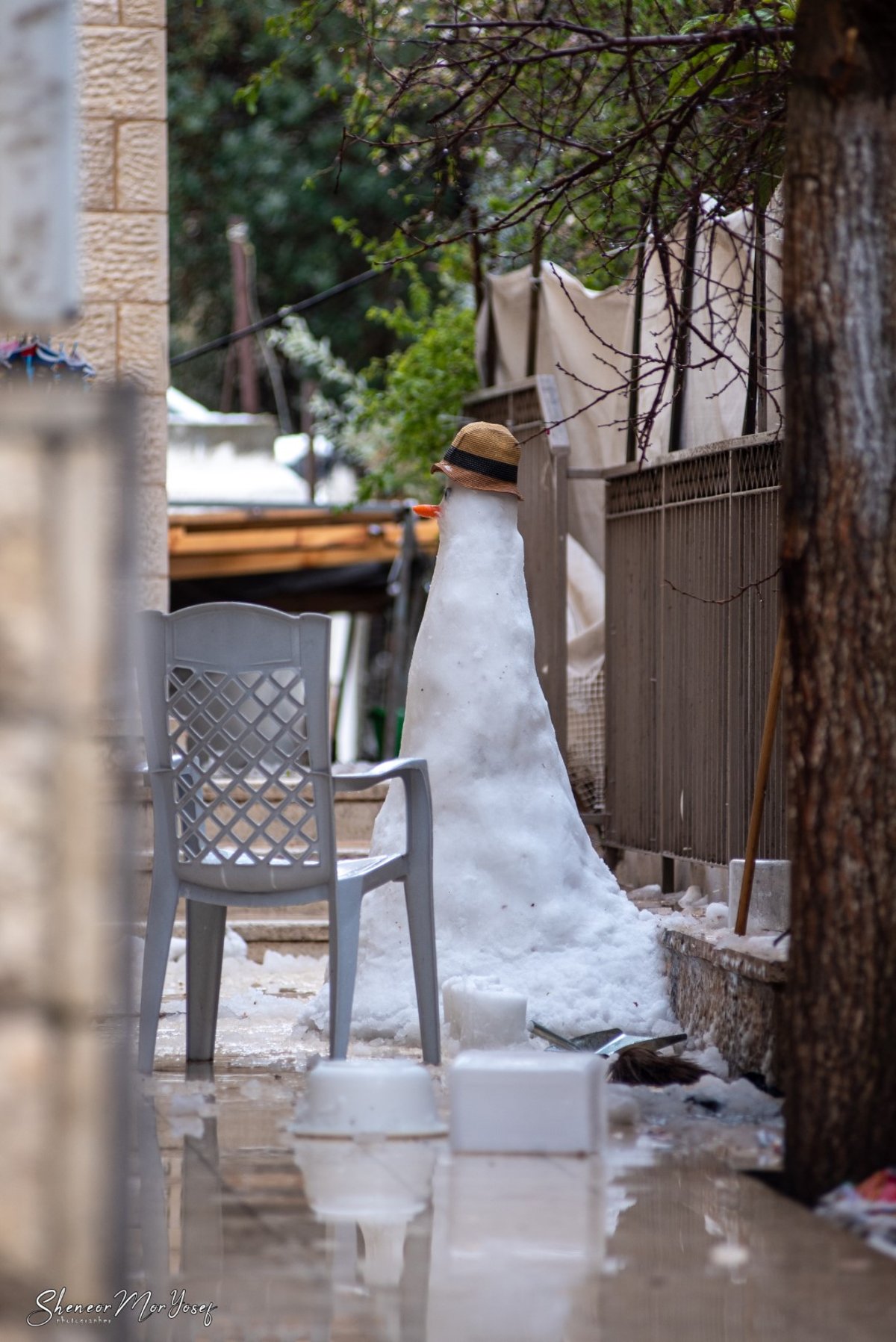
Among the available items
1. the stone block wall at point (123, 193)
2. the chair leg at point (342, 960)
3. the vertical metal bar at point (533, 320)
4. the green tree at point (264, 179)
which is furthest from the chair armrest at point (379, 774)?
the green tree at point (264, 179)

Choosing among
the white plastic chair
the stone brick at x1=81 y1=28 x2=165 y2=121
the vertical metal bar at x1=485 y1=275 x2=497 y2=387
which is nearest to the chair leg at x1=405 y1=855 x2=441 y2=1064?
the white plastic chair

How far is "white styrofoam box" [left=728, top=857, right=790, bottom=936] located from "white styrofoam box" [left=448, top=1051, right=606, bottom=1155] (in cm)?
132

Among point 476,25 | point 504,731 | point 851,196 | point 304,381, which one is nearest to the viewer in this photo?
point 851,196

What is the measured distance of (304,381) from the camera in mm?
Result: 21953

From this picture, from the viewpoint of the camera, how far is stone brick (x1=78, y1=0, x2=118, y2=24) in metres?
8.29

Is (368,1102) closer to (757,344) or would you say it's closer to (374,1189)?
(374,1189)

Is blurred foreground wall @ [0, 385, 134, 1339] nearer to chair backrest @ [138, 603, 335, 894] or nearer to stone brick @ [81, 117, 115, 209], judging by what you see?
chair backrest @ [138, 603, 335, 894]

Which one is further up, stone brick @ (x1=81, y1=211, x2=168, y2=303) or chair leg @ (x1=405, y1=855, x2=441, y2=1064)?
stone brick @ (x1=81, y1=211, x2=168, y2=303)

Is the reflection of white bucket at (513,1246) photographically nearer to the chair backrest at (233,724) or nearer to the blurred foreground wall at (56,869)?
the blurred foreground wall at (56,869)

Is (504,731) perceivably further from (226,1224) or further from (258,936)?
(226,1224)

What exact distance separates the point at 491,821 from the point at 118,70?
468 centimetres

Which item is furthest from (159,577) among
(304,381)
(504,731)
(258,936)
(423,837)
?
(304,381)

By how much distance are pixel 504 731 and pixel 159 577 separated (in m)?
3.17

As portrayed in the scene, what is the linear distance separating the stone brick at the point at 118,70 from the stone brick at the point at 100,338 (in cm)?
92
